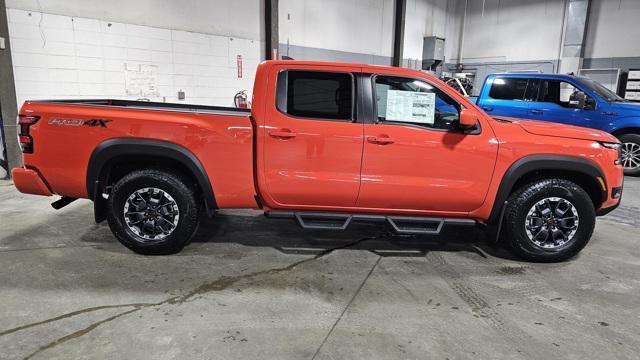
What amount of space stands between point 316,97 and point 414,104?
860mm

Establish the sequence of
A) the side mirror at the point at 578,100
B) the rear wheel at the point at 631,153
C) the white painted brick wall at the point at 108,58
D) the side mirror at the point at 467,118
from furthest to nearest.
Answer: the rear wheel at the point at 631,153
the side mirror at the point at 578,100
the white painted brick wall at the point at 108,58
the side mirror at the point at 467,118

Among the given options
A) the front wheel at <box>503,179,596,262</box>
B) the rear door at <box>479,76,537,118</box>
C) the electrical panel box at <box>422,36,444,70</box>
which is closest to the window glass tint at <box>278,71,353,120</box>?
the front wheel at <box>503,179,596,262</box>

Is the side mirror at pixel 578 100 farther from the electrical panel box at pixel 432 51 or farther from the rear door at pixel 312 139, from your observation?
the electrical panel box at pixel 432 51

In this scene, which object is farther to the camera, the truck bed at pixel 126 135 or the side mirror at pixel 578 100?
the side mirror at pixel 578 100

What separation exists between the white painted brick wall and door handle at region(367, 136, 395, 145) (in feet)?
18.5

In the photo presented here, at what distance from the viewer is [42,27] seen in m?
6.64

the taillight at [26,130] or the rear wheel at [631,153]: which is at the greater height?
the taillight at [26,130]

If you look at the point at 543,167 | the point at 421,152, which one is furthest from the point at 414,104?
the point at 543,167

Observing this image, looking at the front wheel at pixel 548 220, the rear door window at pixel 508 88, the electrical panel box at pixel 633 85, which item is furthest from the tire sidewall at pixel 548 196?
the electrical panel box at pixel 633 85

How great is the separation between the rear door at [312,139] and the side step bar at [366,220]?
0.10 m

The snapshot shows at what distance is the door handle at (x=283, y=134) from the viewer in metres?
3.70

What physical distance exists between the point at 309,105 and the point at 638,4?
14.2m

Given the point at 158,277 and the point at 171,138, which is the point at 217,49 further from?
the point at 158,277

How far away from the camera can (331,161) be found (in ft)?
12.2
